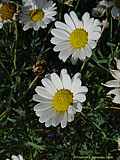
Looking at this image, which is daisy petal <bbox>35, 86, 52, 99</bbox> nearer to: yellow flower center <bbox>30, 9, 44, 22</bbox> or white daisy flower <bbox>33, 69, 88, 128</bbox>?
white daisy flower <bbox>33, 69, 88, 128</bbox>

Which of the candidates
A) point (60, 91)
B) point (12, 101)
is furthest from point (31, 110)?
point (60, 91)

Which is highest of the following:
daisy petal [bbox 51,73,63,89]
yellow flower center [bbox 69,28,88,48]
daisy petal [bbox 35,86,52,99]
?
yellow flower center [bbox 69,28,88,48]

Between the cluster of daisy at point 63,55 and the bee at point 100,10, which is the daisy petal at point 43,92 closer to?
the cluster of daisy at point 63,55

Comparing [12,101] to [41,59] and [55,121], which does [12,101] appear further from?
[55,121]

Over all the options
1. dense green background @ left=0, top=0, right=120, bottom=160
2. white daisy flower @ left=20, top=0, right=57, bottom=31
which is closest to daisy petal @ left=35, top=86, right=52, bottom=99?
dense green background @ left=0, top=0, right=120, bottom=160

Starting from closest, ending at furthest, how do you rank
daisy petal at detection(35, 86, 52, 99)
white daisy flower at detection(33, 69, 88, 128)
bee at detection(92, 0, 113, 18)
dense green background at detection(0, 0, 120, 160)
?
white daisy flower at detection(33, 69, 88, 128) → daisy petal at detection(35, 86, 52, 99) → dense green background at detection(0, 0, 120, 160) → bee at detection(92, 0, 113, 18)

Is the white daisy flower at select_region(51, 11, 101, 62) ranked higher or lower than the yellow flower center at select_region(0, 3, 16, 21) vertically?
lower
